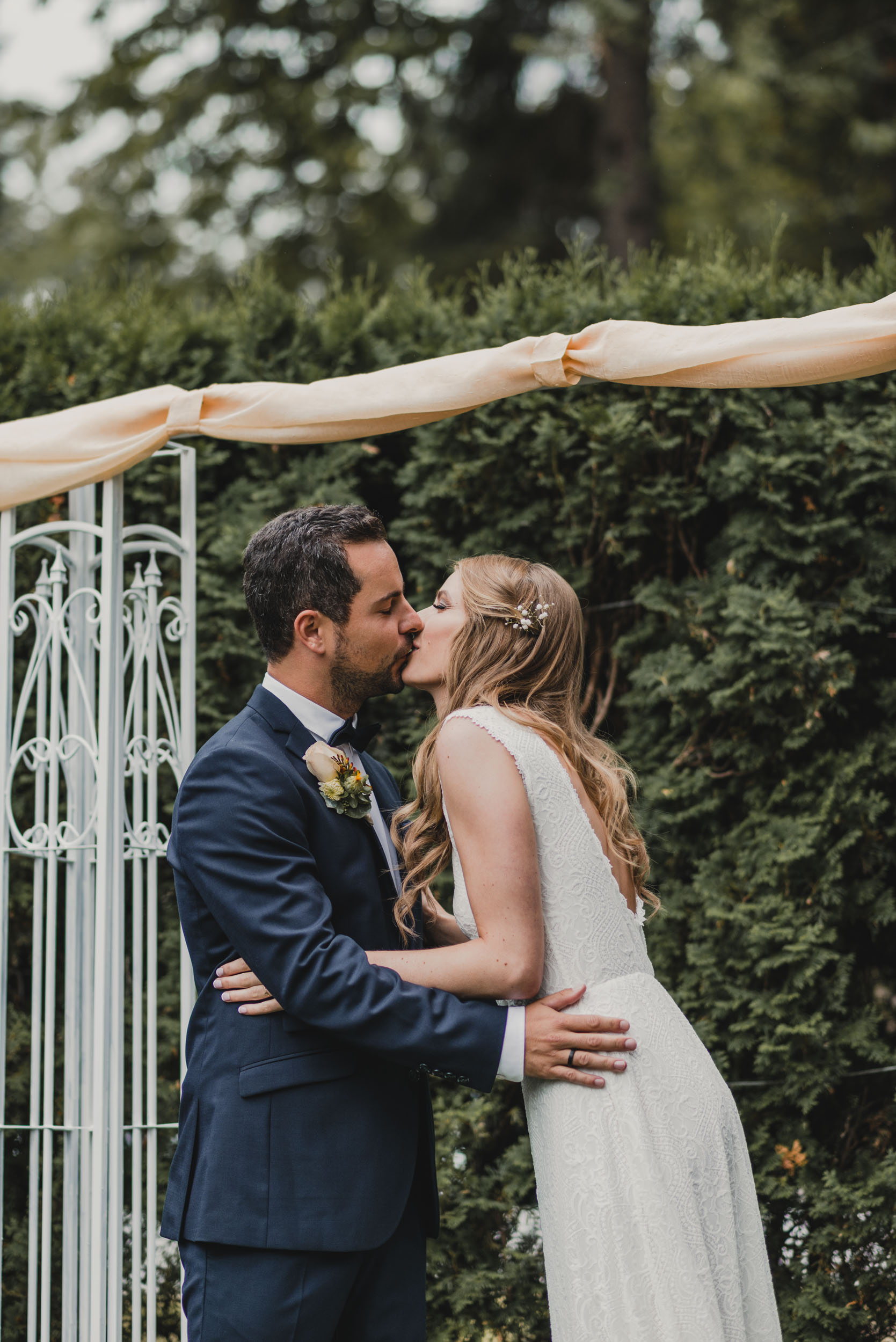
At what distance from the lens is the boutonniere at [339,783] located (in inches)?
95.0

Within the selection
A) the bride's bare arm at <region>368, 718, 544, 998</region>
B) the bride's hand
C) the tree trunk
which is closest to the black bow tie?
the bride's bare arm at <region>368, 718, 544, 998</region>

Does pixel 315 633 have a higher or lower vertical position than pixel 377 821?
higher

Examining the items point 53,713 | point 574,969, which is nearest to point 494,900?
point 574,969

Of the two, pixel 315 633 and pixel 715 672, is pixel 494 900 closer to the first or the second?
pixel 315 633

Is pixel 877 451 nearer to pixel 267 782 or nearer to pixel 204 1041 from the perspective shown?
pixel 267 782

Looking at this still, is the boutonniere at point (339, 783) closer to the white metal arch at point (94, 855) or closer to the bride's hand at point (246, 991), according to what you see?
the bride's hand at point (246, 991)

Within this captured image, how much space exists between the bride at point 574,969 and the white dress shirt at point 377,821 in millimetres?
52

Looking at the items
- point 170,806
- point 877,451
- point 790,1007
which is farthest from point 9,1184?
point 877,451

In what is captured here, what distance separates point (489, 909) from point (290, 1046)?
468mm

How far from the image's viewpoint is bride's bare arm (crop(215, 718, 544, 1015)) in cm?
232

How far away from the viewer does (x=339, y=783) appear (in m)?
2.42

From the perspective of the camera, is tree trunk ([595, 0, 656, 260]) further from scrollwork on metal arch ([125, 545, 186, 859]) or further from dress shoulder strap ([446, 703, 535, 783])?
dress shoulder strap ([446, 703, 535, 783])

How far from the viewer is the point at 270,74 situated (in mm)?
9180

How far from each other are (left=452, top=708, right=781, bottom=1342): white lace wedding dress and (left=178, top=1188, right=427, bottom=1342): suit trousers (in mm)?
376
